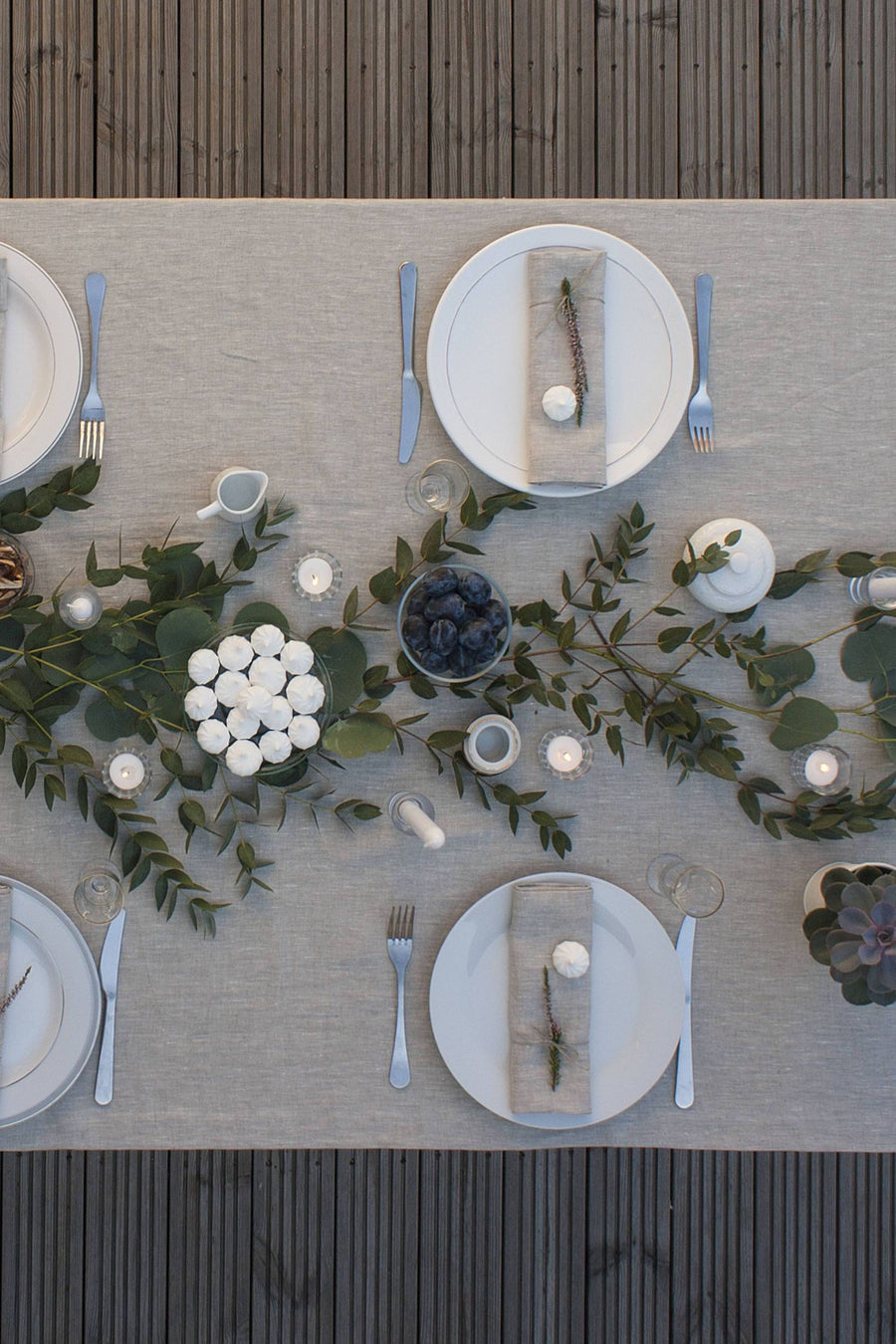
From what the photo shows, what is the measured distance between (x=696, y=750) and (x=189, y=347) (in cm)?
77

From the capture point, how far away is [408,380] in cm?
106

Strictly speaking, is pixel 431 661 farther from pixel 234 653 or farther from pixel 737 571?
pixel 737 571

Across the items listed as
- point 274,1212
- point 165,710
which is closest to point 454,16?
point 165,710

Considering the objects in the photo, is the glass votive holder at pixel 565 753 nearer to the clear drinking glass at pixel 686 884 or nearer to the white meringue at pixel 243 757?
the clear drinking glass at pixel 686 884

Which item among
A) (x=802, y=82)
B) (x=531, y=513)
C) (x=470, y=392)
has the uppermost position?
(x=802, y=82)

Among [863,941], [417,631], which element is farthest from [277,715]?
[863,941]

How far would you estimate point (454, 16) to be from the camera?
1.54m

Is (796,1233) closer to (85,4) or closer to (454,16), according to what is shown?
(454,16)

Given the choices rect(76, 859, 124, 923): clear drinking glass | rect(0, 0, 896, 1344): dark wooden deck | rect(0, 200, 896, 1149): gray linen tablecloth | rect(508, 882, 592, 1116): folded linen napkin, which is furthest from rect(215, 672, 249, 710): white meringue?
rect(0, 0, 896, 1344): dark wooden deck

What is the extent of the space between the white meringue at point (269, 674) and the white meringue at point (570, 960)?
0.44 metres

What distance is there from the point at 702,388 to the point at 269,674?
61cm

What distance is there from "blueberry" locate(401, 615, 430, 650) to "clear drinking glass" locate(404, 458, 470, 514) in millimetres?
189

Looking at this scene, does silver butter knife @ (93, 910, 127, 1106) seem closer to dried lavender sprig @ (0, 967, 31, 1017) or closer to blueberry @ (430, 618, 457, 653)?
dried lavender sprig @ (0, 967, 31, 1017)

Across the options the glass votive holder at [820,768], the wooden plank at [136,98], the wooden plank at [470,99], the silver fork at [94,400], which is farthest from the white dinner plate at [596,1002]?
the wooden plank at [136,98]
